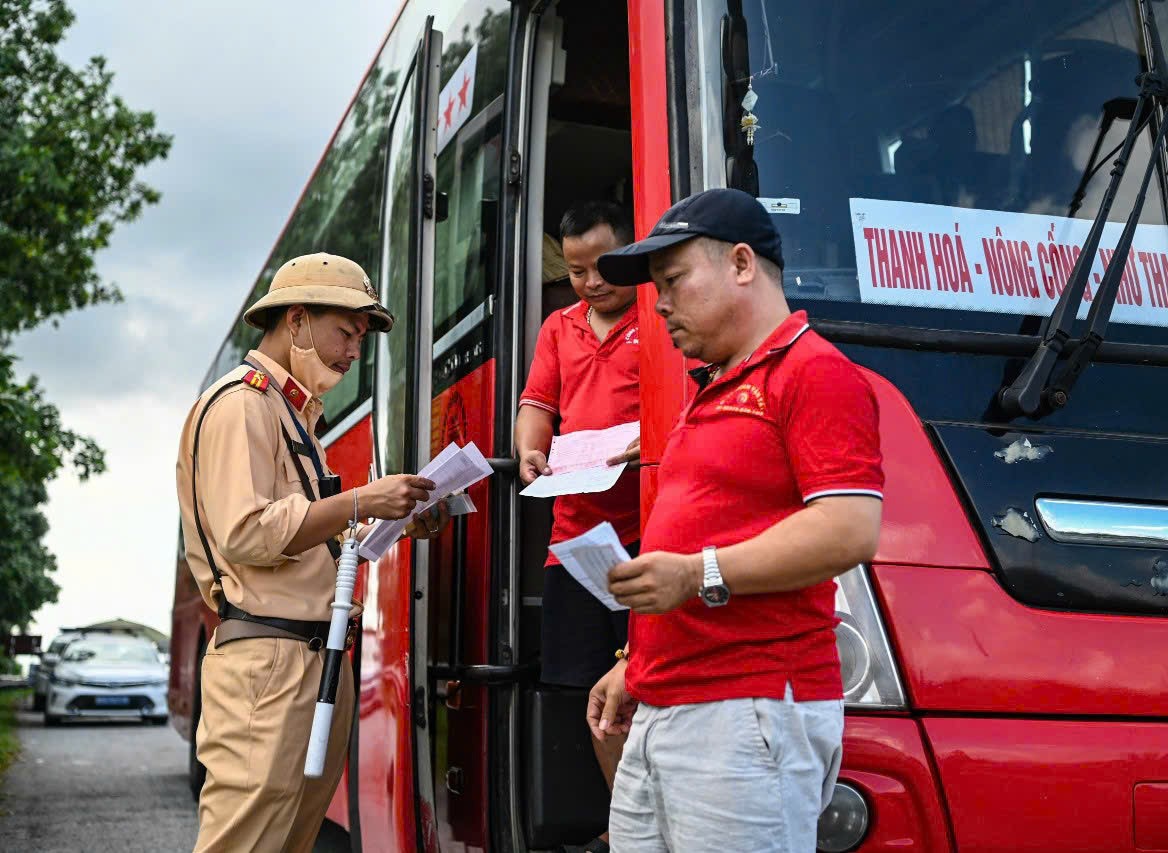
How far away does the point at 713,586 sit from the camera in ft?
6.45

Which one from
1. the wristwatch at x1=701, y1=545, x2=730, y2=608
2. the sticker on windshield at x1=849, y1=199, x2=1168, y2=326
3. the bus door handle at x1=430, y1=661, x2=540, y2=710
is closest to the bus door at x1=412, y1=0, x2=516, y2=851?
the bus door handle at x1=430, y1=661, x2=540, y2=710

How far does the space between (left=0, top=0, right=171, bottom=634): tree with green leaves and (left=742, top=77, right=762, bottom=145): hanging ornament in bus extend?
11.2 m

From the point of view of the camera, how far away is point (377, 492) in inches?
122

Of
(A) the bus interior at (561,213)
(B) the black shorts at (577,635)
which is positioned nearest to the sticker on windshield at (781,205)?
(B) the black shorts at (577,635)

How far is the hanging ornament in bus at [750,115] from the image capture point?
284cm

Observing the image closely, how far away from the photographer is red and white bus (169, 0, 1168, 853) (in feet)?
7.91

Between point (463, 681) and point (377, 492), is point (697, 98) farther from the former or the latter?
point (463, 681)

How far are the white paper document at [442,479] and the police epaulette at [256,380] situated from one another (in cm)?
43

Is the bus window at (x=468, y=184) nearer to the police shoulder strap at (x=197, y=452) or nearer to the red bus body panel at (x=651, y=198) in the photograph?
the police shoulder strap at (x=197, y=452)

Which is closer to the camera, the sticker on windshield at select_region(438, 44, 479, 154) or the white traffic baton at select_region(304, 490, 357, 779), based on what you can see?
the white traffic baton at select_region(304, 490, 357, 779)

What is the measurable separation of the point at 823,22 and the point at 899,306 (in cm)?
71

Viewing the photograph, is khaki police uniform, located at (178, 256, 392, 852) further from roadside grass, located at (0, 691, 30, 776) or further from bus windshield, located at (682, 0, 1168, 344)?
roadside grass, located at (0, 691, 30, 776)

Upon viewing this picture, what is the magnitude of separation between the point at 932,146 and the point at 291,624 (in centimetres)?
180

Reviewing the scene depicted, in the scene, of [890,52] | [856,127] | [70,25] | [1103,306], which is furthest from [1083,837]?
[70,25]
